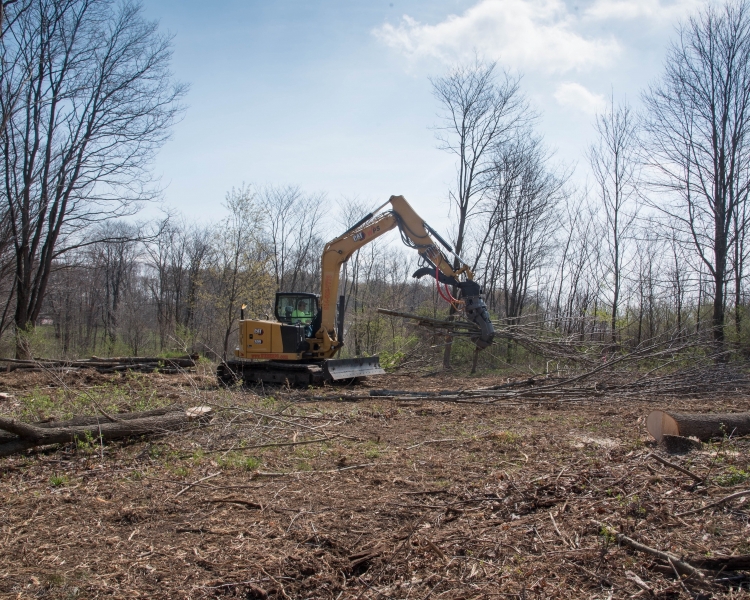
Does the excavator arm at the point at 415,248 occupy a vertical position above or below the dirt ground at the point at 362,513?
above

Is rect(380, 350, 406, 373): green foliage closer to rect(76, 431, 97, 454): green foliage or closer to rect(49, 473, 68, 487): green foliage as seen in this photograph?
rect(76, 431, 97, 454): green foliage

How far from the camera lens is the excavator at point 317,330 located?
12.8 m

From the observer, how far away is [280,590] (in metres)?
3.40

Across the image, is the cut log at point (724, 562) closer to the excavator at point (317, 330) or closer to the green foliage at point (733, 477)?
the green foliage at point (733, 477)

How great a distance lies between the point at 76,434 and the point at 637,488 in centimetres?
626

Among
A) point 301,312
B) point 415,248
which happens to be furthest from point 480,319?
point 301,312

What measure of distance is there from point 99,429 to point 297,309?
8.17 m

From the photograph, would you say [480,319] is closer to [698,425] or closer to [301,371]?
[698,425]

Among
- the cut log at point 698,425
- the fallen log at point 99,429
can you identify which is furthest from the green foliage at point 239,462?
the cut log at point 698,425

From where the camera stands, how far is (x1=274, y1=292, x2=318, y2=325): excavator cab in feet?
48.2

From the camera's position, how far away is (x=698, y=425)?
6031mm

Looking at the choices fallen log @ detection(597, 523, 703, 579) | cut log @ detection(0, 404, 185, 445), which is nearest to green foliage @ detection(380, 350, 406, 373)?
cut log @ detection(0, 404, 185, 445)

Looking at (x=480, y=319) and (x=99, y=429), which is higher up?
(x=480, y=319)

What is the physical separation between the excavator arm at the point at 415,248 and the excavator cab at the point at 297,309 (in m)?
0.72
